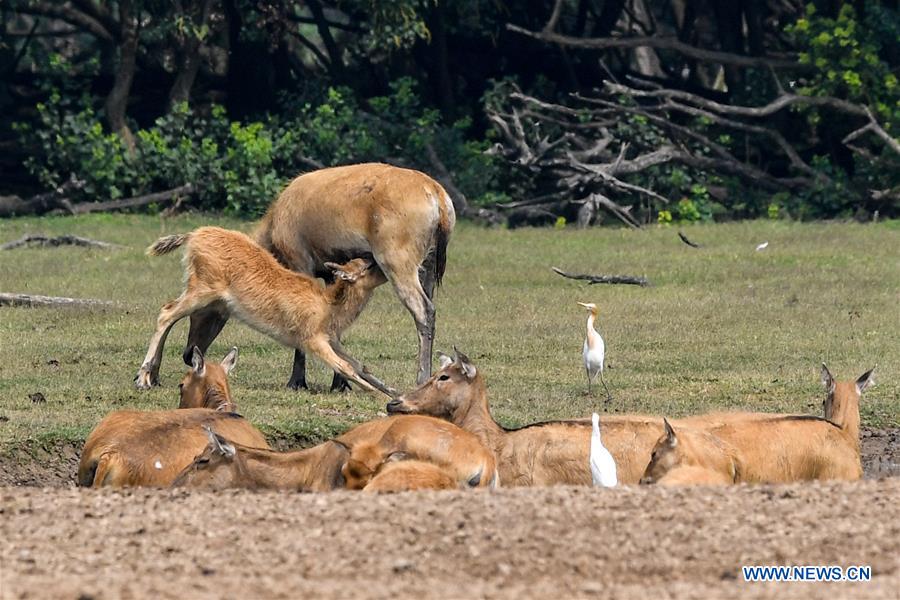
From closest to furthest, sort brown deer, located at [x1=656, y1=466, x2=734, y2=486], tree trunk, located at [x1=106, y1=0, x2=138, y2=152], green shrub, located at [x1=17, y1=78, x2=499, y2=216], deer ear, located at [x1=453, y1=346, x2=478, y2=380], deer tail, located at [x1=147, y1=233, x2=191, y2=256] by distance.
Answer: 1. brown deer, located at [x1=656, y1=466, x2=734, y2=486]
2. deer ear, located at [x1=453, y1=346, x2=478, y2=380]
3. deer tail, located at [x1=147, y1=233, x2=191, y2=256]
4. green shrub, located at [x1=17, y1=78, x2=499, y2=216]
5. tree trunk, located at [x1=106, y1=0, x2=138, y2=152]

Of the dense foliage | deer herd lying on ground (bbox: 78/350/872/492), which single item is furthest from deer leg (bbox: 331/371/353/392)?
the dense foliage

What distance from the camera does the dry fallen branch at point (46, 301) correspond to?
1627 centimetres

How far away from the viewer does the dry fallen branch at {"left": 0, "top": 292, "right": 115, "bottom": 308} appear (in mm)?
16266

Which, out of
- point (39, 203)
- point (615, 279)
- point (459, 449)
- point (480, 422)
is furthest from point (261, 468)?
point (39, 203)

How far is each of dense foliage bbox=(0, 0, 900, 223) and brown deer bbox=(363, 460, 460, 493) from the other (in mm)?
14643

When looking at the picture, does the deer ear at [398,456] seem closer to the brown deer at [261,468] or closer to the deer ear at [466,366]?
the brown deer at [261,468]

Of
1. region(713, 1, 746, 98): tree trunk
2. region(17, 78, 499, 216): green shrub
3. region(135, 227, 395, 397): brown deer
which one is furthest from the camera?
region(713, 1, 746, 98): tree trunk

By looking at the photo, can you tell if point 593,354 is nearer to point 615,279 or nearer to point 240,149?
point 615,279

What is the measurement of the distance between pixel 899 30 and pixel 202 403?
51.5ft

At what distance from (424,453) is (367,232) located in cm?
467

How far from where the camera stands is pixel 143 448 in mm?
9000

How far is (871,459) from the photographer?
10.8m

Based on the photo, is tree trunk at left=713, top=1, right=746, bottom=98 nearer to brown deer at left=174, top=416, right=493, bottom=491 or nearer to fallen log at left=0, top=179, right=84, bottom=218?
fallen log at left=0, top=179, right=84, bottom=218

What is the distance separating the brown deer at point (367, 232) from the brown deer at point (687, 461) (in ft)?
12.8
